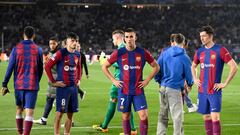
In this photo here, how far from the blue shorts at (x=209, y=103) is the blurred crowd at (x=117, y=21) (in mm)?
49959

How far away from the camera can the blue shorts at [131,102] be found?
9695 millimetres

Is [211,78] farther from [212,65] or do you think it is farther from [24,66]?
[24,66]

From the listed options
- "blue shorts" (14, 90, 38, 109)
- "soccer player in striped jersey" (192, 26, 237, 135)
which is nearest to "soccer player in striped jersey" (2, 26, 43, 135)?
"blue shorts" (14, 90, 38, 109)

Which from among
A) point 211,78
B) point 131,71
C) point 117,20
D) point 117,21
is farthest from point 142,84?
point 117,20

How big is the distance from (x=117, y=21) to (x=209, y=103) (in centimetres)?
5705

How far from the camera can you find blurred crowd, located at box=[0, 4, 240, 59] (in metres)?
62.3

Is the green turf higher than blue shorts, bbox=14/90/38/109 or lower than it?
lower

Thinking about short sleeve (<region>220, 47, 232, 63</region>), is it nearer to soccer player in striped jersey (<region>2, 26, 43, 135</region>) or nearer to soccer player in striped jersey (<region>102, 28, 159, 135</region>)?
soccer player in striped jersey (<region>102, 28, 159, 135</region>)

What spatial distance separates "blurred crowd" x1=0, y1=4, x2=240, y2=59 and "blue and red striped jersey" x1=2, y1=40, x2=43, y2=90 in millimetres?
49234

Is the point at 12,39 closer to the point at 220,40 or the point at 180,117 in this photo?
the point at 220,40

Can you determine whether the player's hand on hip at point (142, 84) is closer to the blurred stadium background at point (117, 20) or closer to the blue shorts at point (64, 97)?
the blue shorts at point (64, 97)

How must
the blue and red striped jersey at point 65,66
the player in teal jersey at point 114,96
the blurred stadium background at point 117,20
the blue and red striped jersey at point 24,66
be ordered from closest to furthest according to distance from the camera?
the blue and red striped jersey at point 24,66 → the blue and red striped jersey at point 65,66 → the player in teal jersey at point 114,96 → the blurred stadium background at point 117,20

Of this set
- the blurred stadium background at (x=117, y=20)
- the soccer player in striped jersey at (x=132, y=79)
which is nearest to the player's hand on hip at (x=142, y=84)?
the soccer player in striped jersey at (x=132, y=79)

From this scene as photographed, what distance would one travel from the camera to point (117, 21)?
66.4 meters
